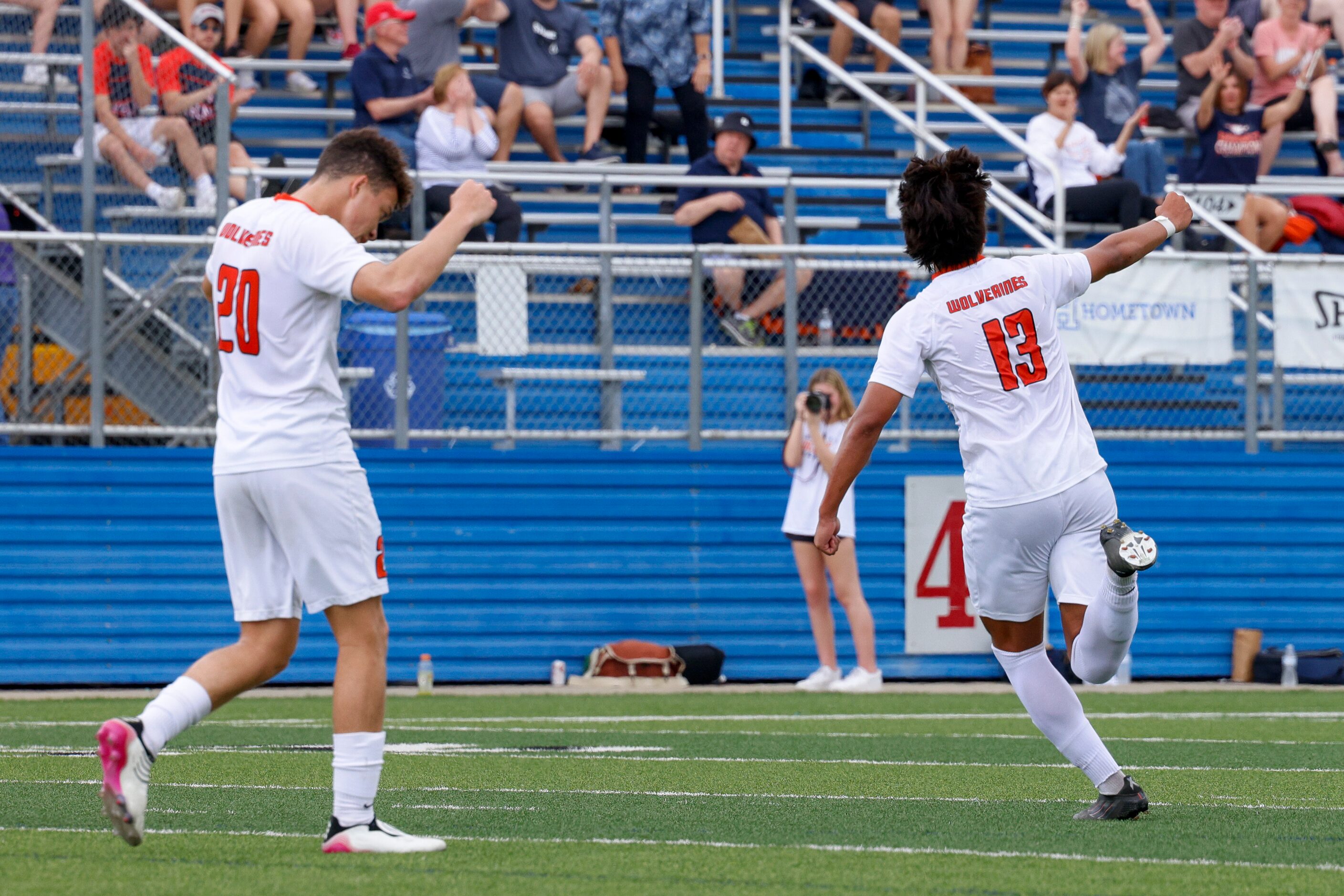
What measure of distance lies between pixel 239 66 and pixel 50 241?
372 cm

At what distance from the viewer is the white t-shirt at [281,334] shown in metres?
4.90

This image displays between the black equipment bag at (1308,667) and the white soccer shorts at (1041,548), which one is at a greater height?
the white soccer shorts at (1041,548)

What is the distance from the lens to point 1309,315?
13.3 meters

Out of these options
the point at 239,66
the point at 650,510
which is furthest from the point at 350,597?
the point at 239,66

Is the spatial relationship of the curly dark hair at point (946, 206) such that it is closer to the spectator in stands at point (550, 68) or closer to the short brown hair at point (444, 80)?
the short brown hair at point (444, 80)

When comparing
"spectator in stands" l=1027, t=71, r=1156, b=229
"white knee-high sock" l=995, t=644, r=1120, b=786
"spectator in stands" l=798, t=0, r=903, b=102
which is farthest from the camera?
"spectator in stands" l=798, t=0, r=903, b=102

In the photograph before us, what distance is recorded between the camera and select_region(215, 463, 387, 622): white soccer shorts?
16.0ft

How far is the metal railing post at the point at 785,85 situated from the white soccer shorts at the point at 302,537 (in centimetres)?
1204

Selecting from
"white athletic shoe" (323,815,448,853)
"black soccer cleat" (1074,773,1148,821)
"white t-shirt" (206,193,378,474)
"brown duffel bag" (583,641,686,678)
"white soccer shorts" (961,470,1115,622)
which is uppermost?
"white t-shirt" (206,193,378,474)

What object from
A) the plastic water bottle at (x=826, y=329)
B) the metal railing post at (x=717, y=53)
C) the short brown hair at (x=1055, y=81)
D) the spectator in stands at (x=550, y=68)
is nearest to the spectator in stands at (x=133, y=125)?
the spectator in stands at (x=550, y=68)

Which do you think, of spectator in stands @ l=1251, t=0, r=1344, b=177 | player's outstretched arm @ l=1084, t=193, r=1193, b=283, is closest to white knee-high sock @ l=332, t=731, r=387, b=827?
player's outstretched arm @ l=1084, t=193, r=1193, b=283

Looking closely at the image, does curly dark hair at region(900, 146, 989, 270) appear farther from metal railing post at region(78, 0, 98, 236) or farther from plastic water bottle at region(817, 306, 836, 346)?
metal railing post at region(78, 0, 98, 236)

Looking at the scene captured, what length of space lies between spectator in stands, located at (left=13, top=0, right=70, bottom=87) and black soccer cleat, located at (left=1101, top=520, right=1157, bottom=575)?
970 cm

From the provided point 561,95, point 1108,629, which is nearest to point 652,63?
point 561,95
